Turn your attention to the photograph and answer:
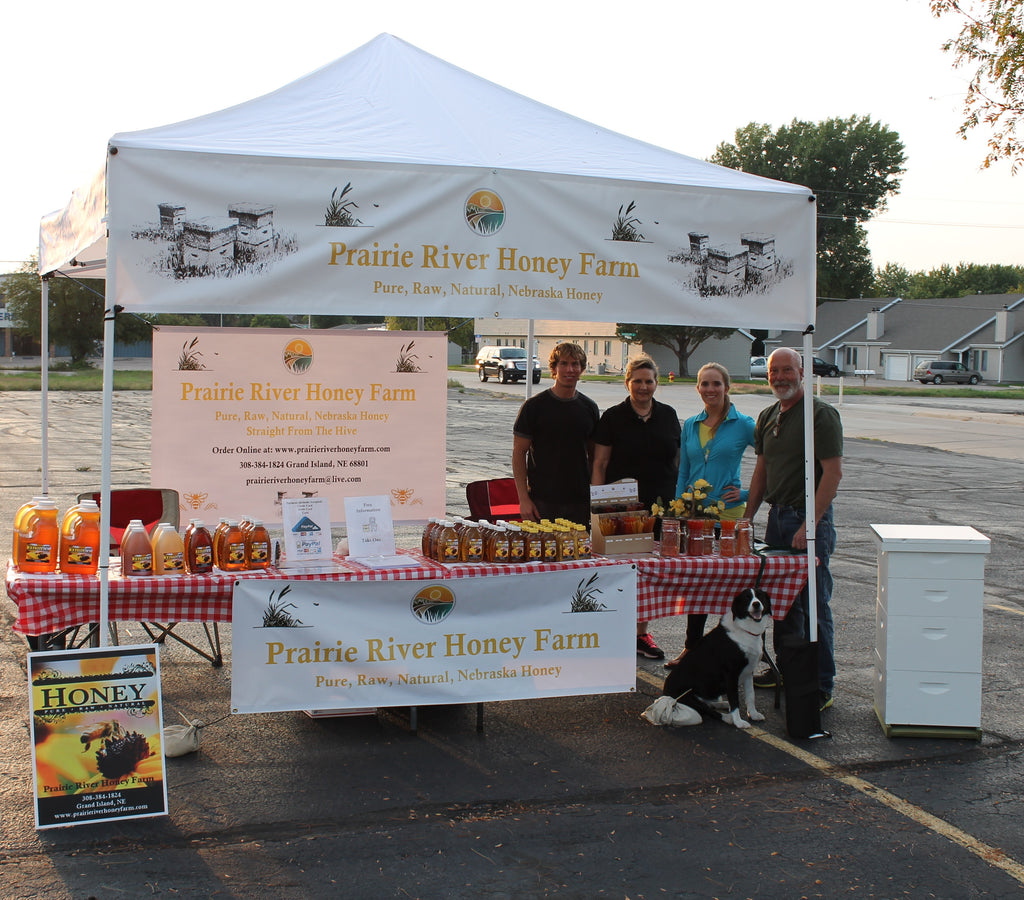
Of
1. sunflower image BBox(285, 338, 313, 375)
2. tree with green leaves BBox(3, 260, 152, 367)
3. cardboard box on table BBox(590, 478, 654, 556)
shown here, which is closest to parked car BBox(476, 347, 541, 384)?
tree with green leaves BBox(3, 260, 152, 367)

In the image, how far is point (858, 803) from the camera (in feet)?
13.7

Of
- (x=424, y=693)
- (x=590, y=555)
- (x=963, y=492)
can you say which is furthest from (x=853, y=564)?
(x=963, y=492)

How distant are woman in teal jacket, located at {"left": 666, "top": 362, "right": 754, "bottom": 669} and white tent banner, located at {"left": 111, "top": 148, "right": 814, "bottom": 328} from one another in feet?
2.67

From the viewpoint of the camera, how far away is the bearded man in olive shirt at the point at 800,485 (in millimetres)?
5180

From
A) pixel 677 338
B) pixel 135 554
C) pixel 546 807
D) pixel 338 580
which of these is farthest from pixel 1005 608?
pixel 677 338

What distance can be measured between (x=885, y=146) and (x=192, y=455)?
7213cm

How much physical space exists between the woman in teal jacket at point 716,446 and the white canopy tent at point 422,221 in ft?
2.52

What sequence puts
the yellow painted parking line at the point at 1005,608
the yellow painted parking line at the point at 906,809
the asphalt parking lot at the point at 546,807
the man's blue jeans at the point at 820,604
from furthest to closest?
the yellow painted parking line at the point at 1005,608 < the man's blue jeans at the point at 820,604 < the yellow painted parking line at the point at 906,809 < the asphalt parking lot at the point at 546,807

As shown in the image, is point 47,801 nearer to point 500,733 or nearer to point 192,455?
point 500,733

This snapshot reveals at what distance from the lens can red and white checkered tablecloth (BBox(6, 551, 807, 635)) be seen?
14.5 feet

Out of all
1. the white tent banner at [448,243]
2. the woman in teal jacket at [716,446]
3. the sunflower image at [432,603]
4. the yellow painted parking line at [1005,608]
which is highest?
the white tent banner at [448,243]

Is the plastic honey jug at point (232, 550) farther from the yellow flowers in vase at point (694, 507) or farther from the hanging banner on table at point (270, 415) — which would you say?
the yellow flowers in vase at point (694, 507)

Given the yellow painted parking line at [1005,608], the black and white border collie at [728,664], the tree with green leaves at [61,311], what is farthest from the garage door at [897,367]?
the black and white border collie at [728,664]

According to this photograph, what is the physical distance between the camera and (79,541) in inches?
178
